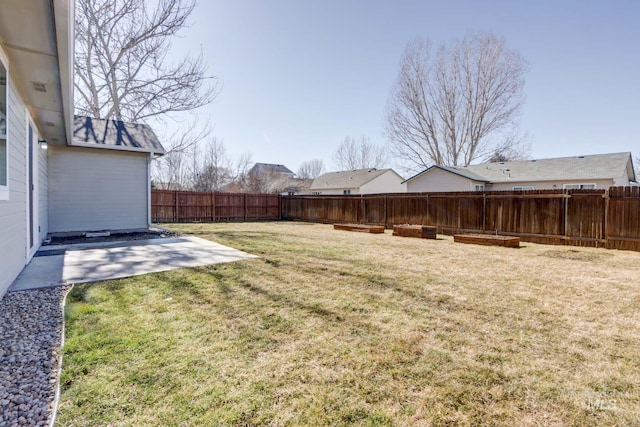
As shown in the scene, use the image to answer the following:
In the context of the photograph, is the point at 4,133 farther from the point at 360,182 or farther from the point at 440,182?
the point at 360,182

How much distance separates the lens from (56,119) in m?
6.20

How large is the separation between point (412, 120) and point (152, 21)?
17.0 metres

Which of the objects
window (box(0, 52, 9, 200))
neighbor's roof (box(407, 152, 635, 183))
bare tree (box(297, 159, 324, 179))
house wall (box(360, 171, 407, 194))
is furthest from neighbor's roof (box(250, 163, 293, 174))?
window (box(0, 52, 9, 200))

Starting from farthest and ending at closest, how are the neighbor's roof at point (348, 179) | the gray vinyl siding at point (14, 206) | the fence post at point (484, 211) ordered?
the neighbor's roof at point (348, 179) < the fence post at point (484, 211) < the gray vinyl siding at point (14, 206)

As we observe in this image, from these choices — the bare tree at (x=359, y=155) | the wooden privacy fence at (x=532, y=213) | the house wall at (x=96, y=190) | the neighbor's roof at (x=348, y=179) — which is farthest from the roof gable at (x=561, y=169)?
the house wall at (x=96, y=190)

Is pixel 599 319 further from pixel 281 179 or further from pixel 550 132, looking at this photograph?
pixel 281 179

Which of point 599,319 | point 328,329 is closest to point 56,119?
point 328,329

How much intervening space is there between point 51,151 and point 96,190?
4.74 feet

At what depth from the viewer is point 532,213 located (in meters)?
8.96

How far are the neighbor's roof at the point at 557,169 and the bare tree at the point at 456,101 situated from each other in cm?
286

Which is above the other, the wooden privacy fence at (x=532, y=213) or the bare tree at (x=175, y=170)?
the bare tree at (x=175, y=170)

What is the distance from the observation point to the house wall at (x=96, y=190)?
28.3 feet

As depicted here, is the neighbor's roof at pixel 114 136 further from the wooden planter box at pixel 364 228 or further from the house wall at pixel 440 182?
the house wall at pixel 440 182

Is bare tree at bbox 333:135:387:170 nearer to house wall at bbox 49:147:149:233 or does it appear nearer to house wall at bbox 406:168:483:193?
house wall at bbox 406:168:483:193
